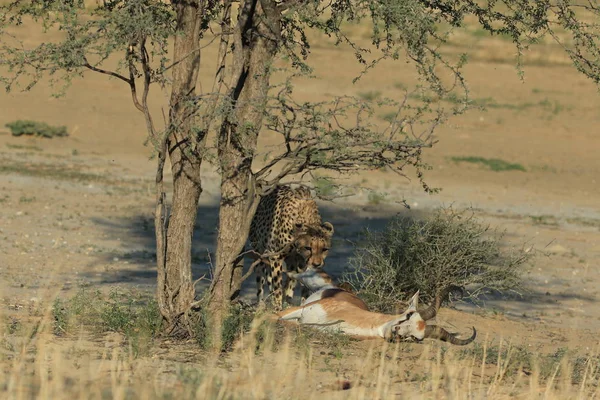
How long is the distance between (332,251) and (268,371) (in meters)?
8.03

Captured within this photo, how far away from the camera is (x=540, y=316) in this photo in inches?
475

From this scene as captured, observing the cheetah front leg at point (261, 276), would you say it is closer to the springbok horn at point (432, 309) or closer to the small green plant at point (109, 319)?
the springbok horn at point (432, 309)

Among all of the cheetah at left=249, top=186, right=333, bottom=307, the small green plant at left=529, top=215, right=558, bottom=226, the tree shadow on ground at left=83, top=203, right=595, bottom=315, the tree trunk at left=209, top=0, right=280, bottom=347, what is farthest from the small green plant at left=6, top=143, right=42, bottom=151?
the tree trunk at left=209, top=0, right=280, bottom=347

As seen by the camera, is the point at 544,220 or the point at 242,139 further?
the point at 544,220

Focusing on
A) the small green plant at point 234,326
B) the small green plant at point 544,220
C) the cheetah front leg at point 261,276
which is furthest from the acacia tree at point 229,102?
the small green plant at point 544,220

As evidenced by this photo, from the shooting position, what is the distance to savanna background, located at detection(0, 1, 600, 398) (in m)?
7.13

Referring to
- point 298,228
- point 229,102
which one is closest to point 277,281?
point 298,228

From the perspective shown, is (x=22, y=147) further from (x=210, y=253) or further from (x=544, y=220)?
(x=544, y=220)

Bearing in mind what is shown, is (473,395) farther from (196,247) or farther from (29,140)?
(29,140)

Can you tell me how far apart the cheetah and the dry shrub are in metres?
0.48

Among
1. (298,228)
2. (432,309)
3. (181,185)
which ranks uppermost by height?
(181,185)

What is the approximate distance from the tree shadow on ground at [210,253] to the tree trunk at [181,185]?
0.66 m

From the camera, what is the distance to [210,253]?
575 inches

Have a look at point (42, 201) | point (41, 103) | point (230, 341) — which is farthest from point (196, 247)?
point (41, 103)
